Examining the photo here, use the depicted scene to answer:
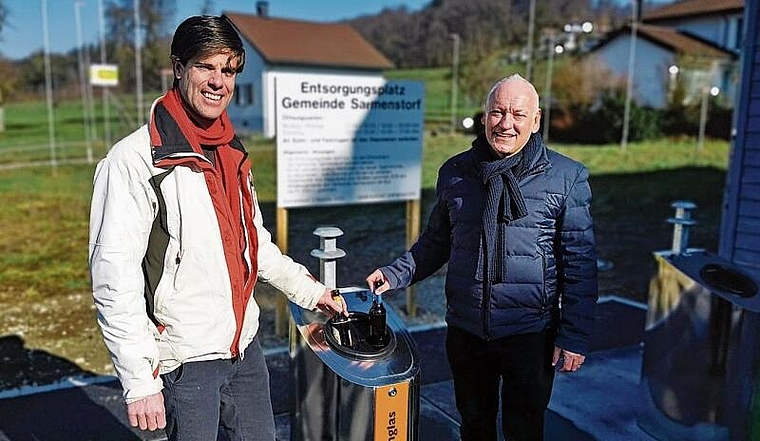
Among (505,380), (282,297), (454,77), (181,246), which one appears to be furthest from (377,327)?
(454,77)

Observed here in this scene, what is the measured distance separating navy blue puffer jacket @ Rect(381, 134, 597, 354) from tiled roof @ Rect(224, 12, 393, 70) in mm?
19491

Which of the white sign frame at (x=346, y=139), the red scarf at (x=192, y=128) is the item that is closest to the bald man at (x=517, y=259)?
the red scarf at (x=192, y=128)

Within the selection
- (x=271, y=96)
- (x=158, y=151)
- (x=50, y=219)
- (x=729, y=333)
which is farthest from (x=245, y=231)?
(x=50, y=219)

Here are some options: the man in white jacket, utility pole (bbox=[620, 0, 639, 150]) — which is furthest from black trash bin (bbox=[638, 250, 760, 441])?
utility pole (bbox=[620, 0, 639, 150])

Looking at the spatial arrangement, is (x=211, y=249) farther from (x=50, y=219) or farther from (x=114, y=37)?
(x=114, y=37)

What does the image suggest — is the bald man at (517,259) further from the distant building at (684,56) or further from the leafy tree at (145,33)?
the distant building at (684,56)

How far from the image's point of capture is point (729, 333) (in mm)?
2668

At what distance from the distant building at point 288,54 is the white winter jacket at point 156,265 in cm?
1725

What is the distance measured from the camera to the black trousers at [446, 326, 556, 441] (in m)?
2.10

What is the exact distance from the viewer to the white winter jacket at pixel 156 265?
145 centimetres

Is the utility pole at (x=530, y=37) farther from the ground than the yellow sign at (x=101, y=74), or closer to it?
farther from the ground

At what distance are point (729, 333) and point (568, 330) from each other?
107cm

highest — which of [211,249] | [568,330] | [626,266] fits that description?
[211,249]

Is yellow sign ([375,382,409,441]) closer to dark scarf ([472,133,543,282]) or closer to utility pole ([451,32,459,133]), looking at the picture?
dark scarf ([472,133,543,282])
